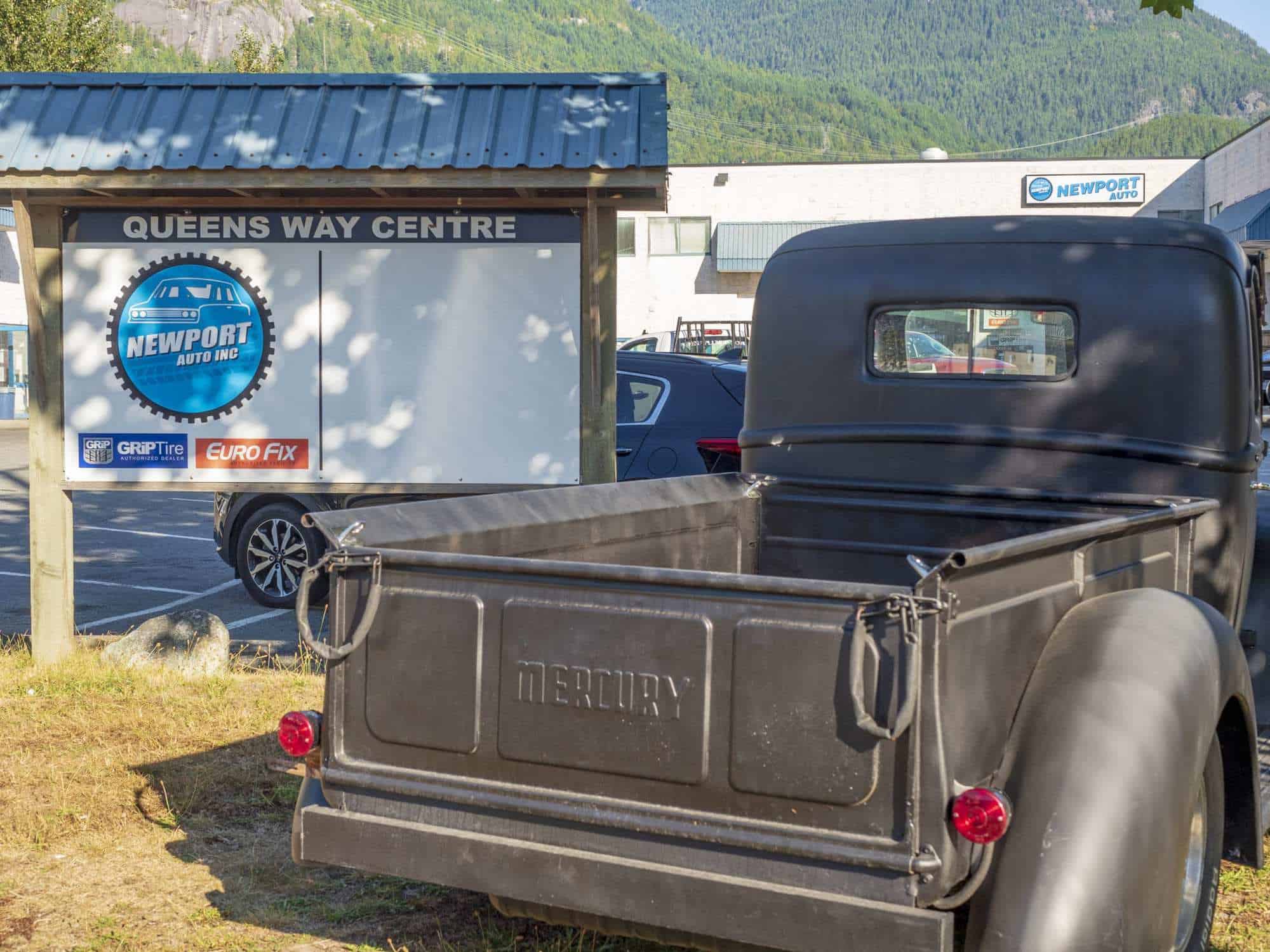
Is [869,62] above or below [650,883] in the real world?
above

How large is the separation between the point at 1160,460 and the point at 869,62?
19706 centimetres

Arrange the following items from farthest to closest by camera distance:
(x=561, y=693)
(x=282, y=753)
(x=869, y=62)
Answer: (x=869, y=62) < (x=282, y=753) < (x=561, y=693)

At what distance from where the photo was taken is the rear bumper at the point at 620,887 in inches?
102

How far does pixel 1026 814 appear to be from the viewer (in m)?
2.74

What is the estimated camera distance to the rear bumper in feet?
8.54

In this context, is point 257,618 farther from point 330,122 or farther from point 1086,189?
point 1086,189

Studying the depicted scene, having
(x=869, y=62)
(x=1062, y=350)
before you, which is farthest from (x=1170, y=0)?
(x=869, y=62)

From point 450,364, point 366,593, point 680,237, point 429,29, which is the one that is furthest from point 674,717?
point 429,29

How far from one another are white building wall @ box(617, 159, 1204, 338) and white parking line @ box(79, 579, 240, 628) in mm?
29065

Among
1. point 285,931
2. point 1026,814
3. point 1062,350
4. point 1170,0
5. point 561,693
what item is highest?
point 1170,0

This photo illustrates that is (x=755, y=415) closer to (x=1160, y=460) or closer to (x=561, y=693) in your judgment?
(x=1160, y=460)

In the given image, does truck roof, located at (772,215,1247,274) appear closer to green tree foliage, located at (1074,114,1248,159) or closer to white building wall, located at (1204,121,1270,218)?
white building wall, located at (1204,121,1270,218)

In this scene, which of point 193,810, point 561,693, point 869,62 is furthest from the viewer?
point 869,62

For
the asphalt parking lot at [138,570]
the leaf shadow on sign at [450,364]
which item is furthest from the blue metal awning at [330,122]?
the asphalt parking lot at [138,570]
